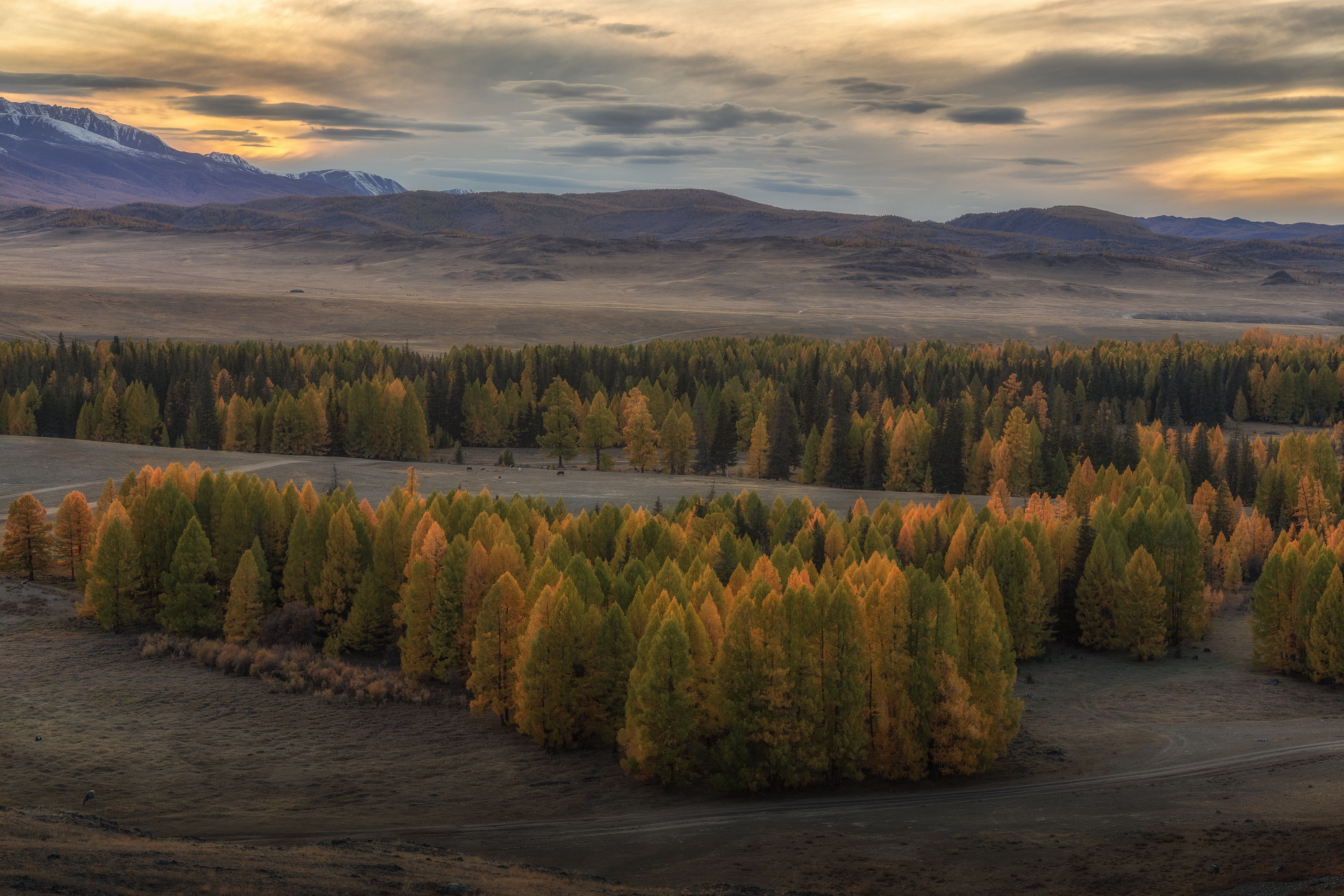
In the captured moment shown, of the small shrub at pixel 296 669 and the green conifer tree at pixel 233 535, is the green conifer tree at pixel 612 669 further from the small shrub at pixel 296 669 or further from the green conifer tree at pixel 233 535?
the green conifer tree at pixel 233 535

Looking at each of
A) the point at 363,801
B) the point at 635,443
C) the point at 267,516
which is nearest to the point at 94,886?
the point at 363,801

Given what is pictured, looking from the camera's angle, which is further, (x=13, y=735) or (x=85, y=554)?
(x=85, y=554)

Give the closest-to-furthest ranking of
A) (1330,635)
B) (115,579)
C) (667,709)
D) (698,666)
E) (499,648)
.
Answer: (667,709), (698,666), (499,648), (1330,635), (115,579)

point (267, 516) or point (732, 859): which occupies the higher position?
point (267, 516)

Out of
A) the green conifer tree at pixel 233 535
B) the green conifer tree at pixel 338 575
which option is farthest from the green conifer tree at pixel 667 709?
the green conifer tree at pixel 233 535

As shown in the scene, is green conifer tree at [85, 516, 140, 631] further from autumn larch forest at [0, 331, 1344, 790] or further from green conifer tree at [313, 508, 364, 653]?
green conifer tree at [313, 508, 364, 653]

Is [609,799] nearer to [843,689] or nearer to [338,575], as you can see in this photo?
[843,689]

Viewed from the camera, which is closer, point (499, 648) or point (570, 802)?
point (570, 802)

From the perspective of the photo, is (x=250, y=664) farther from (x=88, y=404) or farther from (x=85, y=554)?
(x=88, y=404)

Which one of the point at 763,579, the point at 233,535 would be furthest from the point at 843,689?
the point at 233,535

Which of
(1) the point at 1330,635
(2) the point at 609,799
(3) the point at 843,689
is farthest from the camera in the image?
(1) the point at 1330,635

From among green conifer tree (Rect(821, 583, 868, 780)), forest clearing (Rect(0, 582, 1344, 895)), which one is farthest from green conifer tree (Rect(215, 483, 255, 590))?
green conifer tree (Rect(821, 583, 868, 780))
